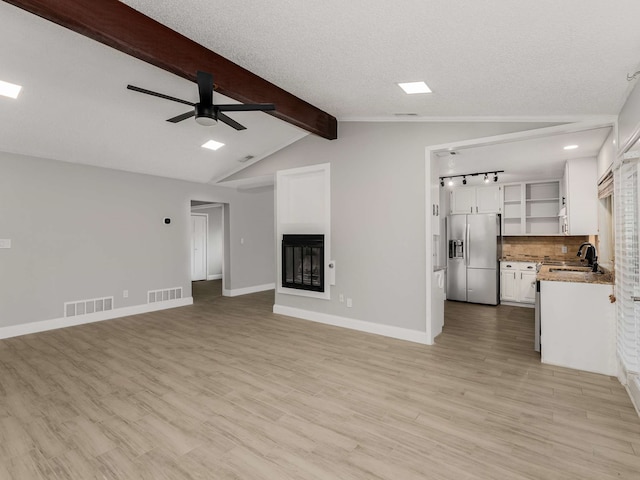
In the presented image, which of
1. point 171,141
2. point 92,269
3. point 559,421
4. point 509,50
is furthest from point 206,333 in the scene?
point 509,50

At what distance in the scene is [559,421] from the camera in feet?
7.64

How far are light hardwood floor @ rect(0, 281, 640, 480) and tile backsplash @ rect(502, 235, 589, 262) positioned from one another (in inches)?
122

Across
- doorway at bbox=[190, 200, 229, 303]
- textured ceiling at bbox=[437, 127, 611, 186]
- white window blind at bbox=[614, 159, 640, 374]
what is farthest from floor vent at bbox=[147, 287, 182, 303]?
white window blind at bbox=[614, 159, 640, 374]

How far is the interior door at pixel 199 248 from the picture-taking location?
9.61 meters

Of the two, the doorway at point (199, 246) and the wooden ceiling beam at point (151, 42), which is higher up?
the wooden ceiling beam at point (151, 42)

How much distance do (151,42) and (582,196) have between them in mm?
5655

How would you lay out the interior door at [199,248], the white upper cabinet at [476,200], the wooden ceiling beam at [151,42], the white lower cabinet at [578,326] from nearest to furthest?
1. the wooden ceiling beam at [151,42]
2. the white lower cabinet at [578,326]
3. the white upper cabinet at [476,200]
4. the interior door at [199,248]

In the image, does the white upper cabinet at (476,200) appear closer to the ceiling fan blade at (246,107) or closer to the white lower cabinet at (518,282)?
the white lower cabinet at (518,282)

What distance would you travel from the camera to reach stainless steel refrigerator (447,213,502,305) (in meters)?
6.05

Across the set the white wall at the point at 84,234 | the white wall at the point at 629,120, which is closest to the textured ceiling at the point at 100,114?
the white wall at the point at 84,234

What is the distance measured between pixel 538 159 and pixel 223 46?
4.58 m

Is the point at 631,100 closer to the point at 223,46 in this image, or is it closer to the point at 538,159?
the point at 538,159

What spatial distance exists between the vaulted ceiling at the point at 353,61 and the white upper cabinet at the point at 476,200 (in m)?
3.43

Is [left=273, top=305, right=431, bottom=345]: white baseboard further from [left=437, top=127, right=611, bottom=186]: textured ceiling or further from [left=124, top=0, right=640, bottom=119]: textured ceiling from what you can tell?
[left=124, top=0, right=640, bottom=119]: textured ceiling
